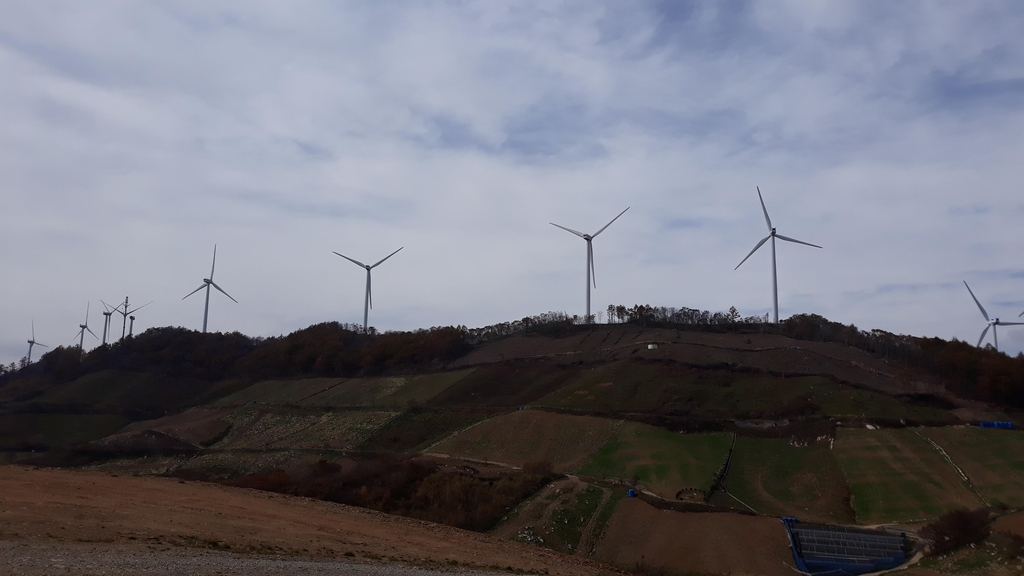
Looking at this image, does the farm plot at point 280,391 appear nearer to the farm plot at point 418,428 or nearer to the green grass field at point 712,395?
the farm plot at point 418,428

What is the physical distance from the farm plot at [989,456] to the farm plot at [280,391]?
7465 centimetres

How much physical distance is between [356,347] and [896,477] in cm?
9099

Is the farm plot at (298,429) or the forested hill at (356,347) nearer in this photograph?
the farm plot at (298,429)

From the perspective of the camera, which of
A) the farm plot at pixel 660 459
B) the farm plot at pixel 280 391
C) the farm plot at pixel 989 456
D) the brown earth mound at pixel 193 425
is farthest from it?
the farm plot at pixel 280 391

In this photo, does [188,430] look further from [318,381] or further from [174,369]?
[174,369]

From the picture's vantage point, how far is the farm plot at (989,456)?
163ft

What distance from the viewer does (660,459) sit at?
196 ft

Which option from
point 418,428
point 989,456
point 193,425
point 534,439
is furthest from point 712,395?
point 193,425

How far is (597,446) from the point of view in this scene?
214 ft

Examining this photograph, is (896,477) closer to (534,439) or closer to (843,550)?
(843,550)

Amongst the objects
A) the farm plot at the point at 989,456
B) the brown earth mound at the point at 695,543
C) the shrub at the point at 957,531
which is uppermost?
the farm plot at the point at 989,456

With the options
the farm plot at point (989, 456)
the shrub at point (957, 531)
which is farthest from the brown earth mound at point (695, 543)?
the farm plot at point (989, 456)

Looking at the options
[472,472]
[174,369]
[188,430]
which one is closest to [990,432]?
[472,472]

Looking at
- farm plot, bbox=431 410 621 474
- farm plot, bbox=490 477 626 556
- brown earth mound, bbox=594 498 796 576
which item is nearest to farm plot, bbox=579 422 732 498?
farm plot, bbox=431 410 621 474
